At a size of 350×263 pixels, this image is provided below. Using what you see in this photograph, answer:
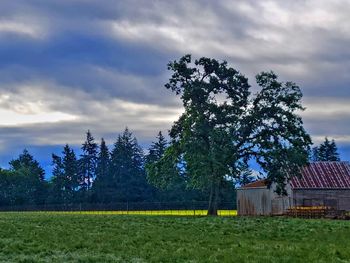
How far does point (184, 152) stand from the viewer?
217 ft

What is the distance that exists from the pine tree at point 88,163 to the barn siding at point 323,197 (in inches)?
3583

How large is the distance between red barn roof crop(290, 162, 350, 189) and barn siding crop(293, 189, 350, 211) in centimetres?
64

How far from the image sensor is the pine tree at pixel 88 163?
158m

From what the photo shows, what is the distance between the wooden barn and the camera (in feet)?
235

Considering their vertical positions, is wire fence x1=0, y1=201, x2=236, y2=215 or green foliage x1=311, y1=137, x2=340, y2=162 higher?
green foliage x1=311, y1=137, x2=340, y2=162

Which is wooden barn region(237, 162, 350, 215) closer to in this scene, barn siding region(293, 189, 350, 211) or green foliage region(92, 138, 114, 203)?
barn siding region(293, 189, 350, 211)

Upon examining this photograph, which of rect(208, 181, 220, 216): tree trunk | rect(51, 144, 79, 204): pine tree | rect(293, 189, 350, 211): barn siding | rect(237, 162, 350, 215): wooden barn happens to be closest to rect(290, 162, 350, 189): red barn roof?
rect(237, 162, 350, 215): wooden barn

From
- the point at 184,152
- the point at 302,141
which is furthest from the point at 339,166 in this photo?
the point at 184,152

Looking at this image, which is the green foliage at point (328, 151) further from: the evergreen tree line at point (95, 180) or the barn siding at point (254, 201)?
the barn siding at point (254, 201)

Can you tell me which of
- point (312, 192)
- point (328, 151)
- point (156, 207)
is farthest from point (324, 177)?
point (328, 151)

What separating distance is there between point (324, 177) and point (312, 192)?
376 cm

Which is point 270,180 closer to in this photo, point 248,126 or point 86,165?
point 248,126

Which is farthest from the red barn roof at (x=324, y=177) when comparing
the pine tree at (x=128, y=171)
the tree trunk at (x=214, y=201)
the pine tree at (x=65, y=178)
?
the pine tree at (x=65, y=178)

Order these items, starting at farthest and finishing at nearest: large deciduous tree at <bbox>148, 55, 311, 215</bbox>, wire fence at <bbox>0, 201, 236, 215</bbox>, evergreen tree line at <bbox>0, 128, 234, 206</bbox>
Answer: evergreen tree line at <bbox>0, 128, 234, 206</bbox> → wire fence at <bbox>0, 201, 236, 215</bbox> → large deciduous tree at <bbox>148, 55, 311, 215</bbox>
